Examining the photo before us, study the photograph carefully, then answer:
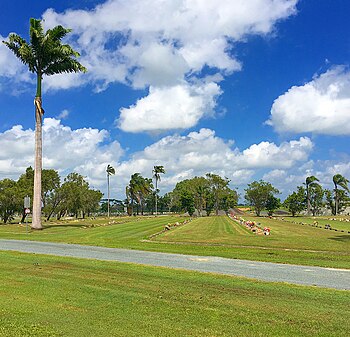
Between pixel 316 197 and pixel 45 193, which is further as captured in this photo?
pixel 316 197

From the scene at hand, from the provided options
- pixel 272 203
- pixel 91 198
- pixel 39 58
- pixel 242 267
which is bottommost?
pixel 242 267

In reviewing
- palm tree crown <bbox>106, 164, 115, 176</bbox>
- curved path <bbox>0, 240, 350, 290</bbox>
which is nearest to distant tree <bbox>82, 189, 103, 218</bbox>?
palm tree crown <bbox>106, 164, 115, 176</bbox>

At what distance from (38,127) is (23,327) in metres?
35.6

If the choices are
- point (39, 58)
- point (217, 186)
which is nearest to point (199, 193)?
point (217, 186)

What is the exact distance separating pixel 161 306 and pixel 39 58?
37491 mm

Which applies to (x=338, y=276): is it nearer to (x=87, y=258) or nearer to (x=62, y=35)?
(x=87, y=258)

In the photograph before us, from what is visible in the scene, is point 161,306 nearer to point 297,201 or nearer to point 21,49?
point 21,49

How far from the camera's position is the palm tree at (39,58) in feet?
127

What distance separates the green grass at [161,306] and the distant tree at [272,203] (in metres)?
102

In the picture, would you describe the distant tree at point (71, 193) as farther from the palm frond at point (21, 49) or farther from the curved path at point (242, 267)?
the curved path at point (242, 267)

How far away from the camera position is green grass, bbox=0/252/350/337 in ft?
22.8

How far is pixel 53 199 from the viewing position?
8050cm

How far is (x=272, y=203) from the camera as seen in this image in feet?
364

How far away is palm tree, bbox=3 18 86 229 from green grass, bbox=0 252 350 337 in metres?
28.7
